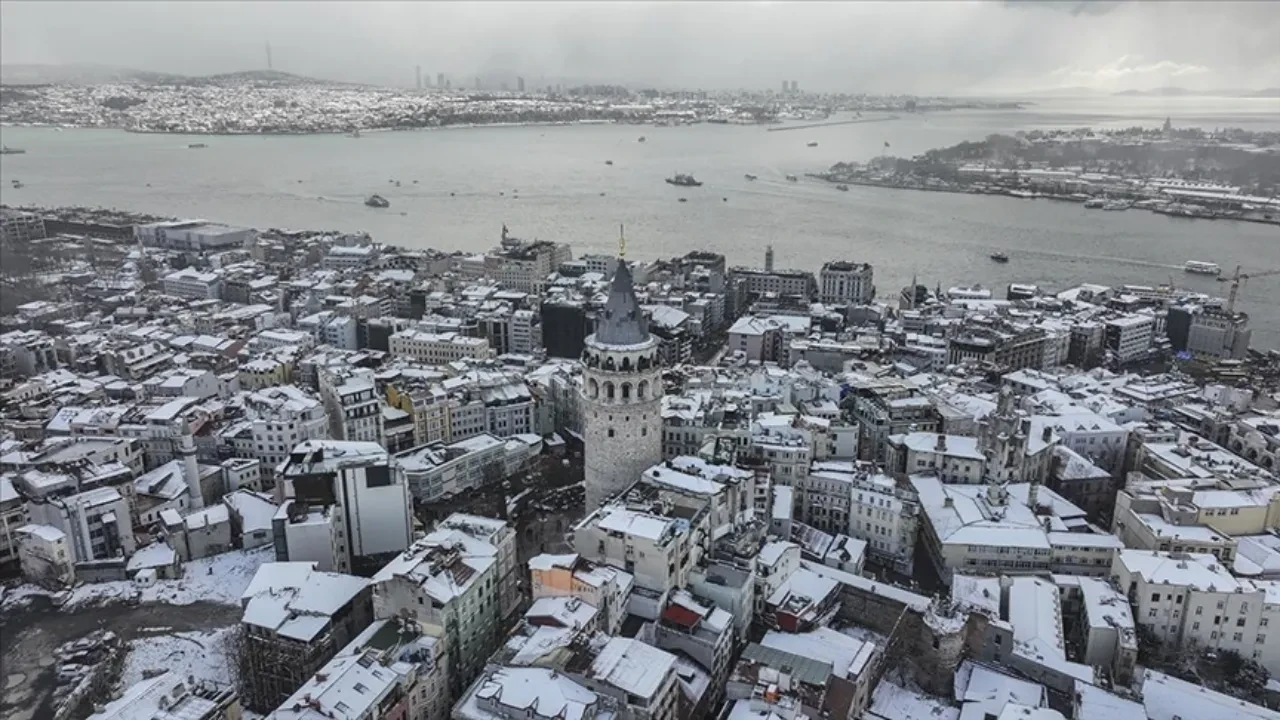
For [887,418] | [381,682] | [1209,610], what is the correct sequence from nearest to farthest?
[381,682] → [1209,610] → [887,418]

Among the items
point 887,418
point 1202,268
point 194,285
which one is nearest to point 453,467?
point 887,418

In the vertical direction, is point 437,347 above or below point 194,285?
below

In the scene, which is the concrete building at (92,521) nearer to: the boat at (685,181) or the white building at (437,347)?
the white building at (437,347)

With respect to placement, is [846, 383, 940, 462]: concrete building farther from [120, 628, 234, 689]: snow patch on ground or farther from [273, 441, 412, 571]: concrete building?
[120, 628, 234, 689]: snow patch on ground

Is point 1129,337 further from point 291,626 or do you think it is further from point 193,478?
point 193,478

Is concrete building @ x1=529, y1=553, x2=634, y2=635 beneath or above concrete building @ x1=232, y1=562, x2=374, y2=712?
above

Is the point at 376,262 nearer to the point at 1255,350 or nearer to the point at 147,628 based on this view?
the point at 147,628

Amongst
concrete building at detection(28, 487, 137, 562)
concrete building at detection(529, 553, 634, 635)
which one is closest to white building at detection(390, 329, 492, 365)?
concrete building at detection(28, 487, 137, 562)
